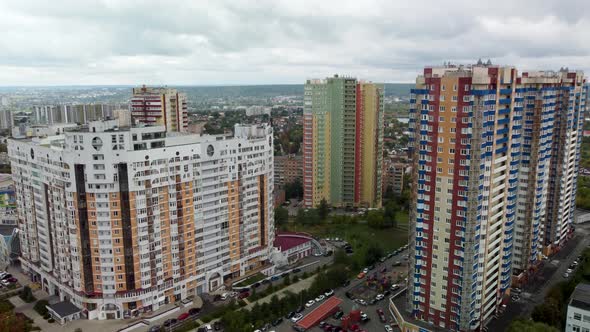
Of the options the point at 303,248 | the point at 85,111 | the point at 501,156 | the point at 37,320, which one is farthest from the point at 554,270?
the point at 85,111

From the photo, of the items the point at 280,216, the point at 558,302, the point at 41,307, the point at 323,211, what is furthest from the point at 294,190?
the point at 558,302

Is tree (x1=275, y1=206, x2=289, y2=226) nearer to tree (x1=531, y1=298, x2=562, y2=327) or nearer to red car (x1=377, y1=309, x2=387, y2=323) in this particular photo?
red car (x1=377, y1=309, x2=387, y2=323)

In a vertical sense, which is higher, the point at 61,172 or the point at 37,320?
the point at 61,172

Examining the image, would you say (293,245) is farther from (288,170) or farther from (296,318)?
(288,170)

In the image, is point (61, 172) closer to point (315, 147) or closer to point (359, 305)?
point (359, 305)

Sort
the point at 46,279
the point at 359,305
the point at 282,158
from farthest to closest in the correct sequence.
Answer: the point at 282,158 → the point at 46,279 → the point at 359,305

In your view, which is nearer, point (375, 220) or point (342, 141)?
point (375, 220)
